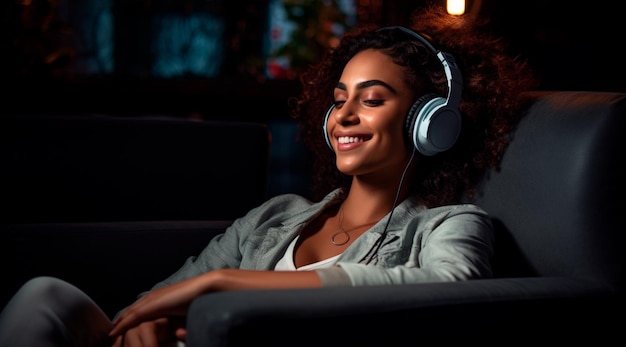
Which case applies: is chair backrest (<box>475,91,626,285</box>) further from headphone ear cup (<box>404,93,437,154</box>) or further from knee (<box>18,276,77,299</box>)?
knee (<box>18,276,77,299</box>)

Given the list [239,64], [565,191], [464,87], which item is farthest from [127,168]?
[239,64]

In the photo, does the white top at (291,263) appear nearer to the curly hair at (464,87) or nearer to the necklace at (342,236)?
the necklace at (342,236)

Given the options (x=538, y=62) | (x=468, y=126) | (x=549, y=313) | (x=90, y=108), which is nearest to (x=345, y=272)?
(x=549, y=313)

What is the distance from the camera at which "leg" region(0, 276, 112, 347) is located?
1171 millimetres

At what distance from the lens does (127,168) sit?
2.09m

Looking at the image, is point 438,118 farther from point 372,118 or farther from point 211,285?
point 211,285

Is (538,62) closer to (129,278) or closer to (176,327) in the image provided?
(129,278)

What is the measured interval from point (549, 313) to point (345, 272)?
0.31m

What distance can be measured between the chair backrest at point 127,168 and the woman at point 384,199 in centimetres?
49

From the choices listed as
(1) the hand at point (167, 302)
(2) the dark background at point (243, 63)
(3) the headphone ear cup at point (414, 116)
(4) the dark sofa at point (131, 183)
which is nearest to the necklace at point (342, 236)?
(3) the headphone ear cup at point (414, 116)

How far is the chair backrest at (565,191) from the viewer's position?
1.22m

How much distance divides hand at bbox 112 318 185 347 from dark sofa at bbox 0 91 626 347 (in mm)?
266

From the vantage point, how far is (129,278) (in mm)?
1687

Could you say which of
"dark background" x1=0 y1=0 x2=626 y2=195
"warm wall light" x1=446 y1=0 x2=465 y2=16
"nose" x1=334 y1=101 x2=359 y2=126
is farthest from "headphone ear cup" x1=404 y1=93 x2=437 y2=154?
"dark background" x1=0 y1=0 x2=626 y2=195
